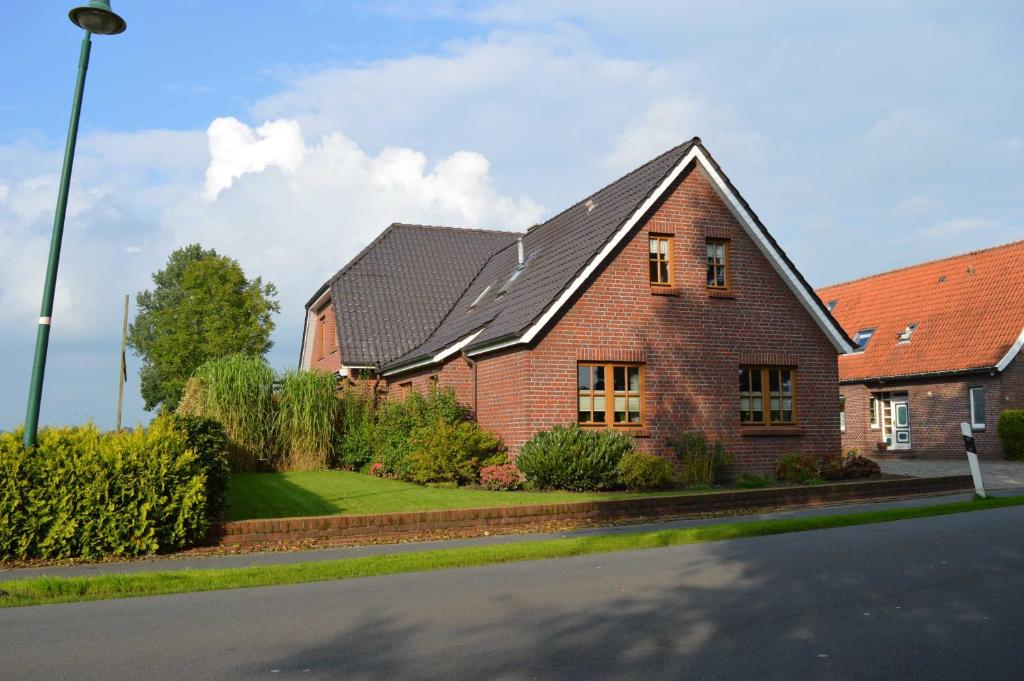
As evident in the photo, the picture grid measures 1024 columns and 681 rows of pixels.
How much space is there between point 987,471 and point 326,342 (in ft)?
67.7

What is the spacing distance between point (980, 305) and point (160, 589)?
32.2 m

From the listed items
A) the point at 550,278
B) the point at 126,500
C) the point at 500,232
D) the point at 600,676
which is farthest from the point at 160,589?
the point at 500,232

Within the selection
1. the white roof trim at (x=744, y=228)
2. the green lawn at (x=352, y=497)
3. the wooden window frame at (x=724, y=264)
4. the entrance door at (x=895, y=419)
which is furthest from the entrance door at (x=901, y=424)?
the green lawn at (x=352, y=497)

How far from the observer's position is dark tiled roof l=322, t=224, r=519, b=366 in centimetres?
2761

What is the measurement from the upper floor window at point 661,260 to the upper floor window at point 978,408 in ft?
53.0

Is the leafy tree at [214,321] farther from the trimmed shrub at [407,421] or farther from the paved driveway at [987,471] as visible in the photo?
the paved driveway at [987,471]

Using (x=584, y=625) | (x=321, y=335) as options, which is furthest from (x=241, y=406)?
(x=584, y=625)

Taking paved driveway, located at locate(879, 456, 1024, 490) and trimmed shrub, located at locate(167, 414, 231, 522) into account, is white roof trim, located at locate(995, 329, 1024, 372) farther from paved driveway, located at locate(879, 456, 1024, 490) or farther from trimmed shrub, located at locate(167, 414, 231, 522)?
trimmed shrub, located at locate(167, 414, 231, 522)

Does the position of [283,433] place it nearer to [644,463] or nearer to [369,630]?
[644,463]

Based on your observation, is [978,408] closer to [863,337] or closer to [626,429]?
[863,337]

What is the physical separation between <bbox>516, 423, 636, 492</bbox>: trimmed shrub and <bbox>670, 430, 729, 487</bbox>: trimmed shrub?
2.04 m

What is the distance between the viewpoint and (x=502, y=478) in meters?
18.4

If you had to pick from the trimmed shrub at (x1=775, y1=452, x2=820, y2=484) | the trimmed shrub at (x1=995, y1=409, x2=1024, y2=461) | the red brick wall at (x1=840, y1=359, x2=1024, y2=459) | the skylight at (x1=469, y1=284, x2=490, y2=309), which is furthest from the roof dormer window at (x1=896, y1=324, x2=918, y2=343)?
the skylight at (x1=469, y1=284, x2=490, y2=309)

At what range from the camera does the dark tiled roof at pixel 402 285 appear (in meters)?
27.6
